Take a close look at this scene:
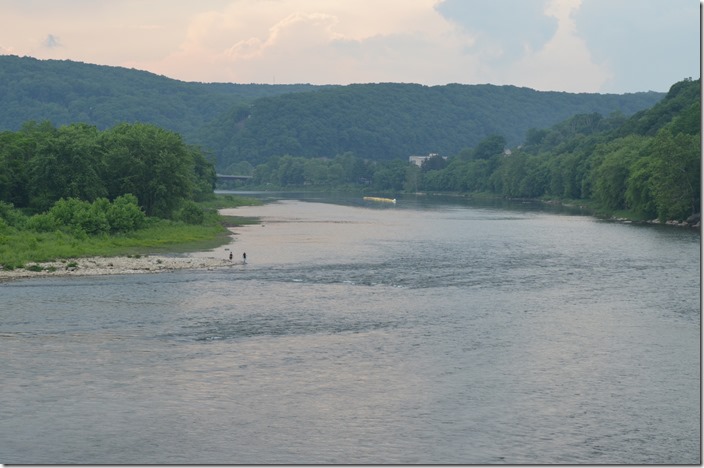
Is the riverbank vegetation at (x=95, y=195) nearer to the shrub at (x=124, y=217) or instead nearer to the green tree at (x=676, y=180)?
the shrub at (x=124, y=217)

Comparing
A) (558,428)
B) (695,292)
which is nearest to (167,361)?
(558,428)

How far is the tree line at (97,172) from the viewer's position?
96.8 m

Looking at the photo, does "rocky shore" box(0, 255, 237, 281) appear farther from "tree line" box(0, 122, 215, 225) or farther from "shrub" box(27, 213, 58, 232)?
"tree line" box(0, 122, 215, 225)

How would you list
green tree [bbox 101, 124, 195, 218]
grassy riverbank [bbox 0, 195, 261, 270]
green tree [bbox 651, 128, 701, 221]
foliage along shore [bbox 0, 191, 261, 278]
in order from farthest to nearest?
green tree [bbox 651, 128, 701, 221] → green tree [bbox 101, 124, 195, 218] → grassy riverbank [bbox 0, 195, 261, 270] → foliage along shore [bbox 0, 191, 261, 278]

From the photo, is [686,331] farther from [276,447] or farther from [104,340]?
[104,340]

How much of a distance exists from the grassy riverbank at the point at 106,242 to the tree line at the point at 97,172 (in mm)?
3094

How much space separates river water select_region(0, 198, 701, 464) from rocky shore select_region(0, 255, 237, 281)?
268 cm

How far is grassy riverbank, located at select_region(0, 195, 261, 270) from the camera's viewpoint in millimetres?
74125

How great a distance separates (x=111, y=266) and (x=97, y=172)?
35.0 m

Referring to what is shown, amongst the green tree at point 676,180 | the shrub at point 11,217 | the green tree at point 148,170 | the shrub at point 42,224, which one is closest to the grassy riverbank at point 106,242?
the shrub at point 42,224

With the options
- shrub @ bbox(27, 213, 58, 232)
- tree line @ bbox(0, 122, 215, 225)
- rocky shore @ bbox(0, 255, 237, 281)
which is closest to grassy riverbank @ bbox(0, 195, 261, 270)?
shrub @ bbox(27, 213, 58, 232)

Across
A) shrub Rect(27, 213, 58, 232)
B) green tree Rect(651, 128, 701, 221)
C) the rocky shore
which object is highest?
green tree Rect(651, 128, 701, 221)

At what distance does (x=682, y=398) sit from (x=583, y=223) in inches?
3814

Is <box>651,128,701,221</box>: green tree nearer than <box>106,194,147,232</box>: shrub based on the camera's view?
No
